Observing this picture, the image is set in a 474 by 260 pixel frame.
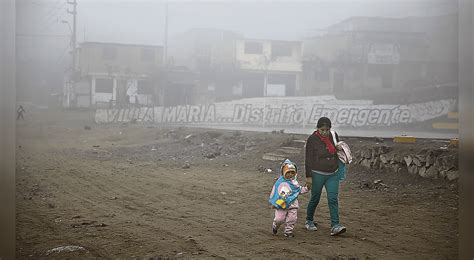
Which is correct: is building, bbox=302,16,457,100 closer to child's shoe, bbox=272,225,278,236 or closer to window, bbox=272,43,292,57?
window, bbox=272,43,292,57

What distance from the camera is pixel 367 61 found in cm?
2222

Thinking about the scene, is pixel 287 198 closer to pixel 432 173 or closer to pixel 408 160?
pixel 432 173

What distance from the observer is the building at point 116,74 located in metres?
22.9

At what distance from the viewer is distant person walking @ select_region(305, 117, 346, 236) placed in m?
4.99

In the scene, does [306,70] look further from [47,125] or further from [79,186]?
[79,186]

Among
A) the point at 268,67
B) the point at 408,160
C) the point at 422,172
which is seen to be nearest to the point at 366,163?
the point at 408,160

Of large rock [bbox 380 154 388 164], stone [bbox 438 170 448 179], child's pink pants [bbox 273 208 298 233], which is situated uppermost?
large rock [bbox 380 154 388 164]

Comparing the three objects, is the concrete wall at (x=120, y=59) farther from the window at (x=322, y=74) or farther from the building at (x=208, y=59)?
the window at (x=322, y=74)

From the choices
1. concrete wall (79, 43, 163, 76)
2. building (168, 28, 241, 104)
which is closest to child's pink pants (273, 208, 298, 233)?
building (168, 28, 241, 104)

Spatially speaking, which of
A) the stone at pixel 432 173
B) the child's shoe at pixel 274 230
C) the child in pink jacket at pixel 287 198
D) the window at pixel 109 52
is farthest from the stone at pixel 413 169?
the window at pixel 109 52

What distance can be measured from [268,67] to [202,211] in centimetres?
1791

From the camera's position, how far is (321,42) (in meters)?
25.1

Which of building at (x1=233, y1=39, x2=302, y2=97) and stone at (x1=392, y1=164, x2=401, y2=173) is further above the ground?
building at (x1=233, y1=39, x2=302, y2=97)

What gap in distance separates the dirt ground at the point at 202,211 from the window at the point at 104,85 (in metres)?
11.7
